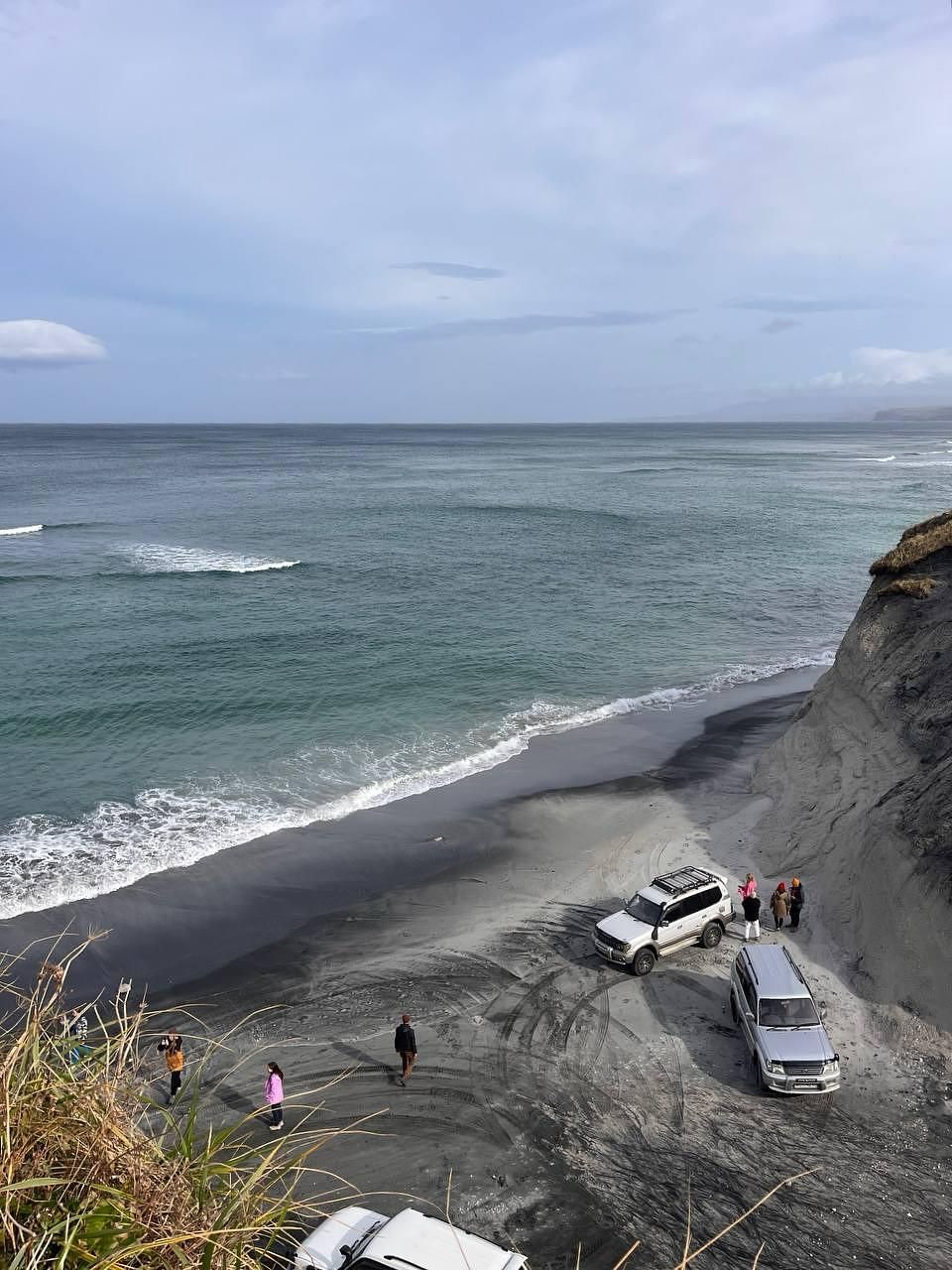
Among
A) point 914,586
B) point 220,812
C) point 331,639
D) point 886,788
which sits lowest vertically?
point 220,812

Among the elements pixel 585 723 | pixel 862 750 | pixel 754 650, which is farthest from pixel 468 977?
pixel 754 650

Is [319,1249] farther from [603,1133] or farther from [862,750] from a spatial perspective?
[862,750]

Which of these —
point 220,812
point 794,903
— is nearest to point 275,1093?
point 794,903

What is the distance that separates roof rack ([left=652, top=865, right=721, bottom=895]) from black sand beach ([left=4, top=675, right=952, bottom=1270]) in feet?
4.88

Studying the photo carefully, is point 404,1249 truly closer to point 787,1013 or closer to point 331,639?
point 787,1013

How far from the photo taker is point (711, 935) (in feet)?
62.0

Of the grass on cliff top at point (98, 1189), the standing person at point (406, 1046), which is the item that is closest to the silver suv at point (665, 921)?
the standing person at point (406, 1046)

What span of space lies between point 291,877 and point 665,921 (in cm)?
1050

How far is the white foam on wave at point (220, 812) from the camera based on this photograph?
908 inches

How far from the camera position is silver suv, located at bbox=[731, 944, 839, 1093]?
14.2 meters

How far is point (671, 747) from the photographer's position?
1230 inches

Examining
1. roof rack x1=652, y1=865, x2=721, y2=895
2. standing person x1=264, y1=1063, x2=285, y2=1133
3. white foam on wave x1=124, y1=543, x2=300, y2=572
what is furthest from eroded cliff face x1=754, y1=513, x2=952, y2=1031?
white foam on wave x1=124, y1=543, x2=300, y2=572

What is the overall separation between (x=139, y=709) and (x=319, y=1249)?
84.2 ft

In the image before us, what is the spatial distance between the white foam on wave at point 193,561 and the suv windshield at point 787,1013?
1832 inches
